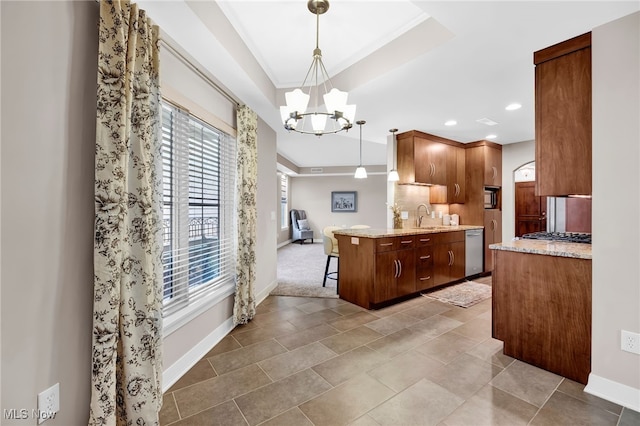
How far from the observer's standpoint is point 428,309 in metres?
3.40

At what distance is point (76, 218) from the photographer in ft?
4.34

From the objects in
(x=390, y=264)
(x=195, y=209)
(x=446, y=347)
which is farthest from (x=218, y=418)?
(x=390, y=264)

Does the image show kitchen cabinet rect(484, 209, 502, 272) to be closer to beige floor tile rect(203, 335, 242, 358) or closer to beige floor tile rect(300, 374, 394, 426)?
beige floor tile rect(300, 374, 394, 426)

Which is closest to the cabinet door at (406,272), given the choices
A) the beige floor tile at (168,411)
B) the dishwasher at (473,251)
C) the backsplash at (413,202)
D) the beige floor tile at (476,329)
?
the beige floor tile at (476,329)

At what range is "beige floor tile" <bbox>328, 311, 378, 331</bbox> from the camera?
9.62 feet

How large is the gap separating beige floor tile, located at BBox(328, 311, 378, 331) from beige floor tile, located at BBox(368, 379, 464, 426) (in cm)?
106

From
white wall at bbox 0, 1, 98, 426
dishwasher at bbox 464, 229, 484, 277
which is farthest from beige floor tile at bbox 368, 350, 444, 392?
dishwasher at bbox 464, 229, 484, 277

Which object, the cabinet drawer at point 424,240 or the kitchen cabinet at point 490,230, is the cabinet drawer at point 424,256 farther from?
the kitchen cabinet at point 490,230

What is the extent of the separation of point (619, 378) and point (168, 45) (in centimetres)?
369

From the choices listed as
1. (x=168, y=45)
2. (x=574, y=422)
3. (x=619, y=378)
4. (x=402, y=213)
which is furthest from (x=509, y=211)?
(x=168, y=45)

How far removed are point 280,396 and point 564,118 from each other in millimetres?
2879

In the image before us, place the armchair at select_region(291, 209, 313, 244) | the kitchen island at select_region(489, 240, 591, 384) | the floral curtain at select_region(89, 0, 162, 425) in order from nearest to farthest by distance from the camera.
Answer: the floral curtain at select_region(89, 0, 162, 425)
the kitchen island at select_region(489, 240, 591, 384)
the armchair at select_region(291, 209, 313, 244)

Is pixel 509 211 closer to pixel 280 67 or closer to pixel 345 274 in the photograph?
pixel 345 274

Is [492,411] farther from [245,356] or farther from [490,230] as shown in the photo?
[490,230]
